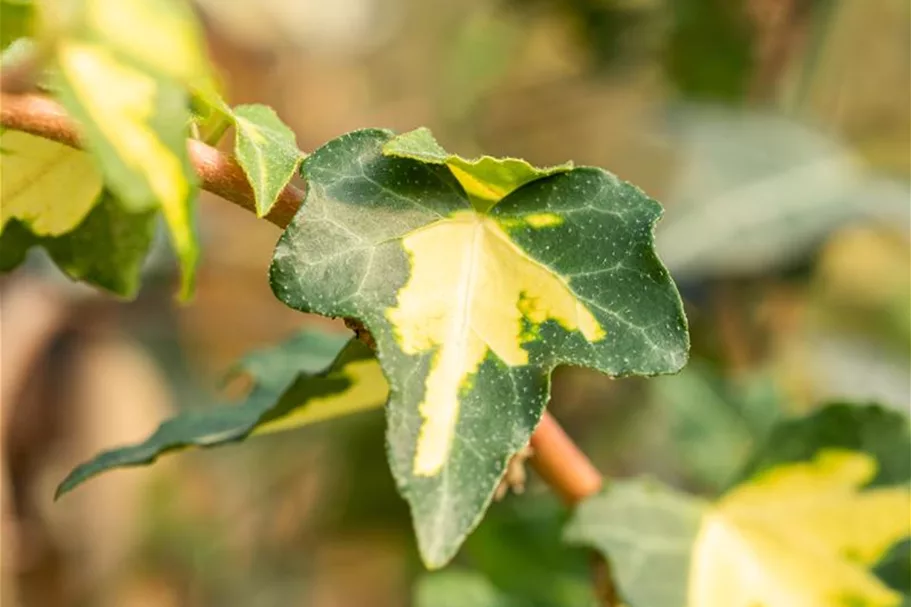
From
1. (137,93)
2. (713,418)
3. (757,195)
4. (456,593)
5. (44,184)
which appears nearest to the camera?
(137,93)

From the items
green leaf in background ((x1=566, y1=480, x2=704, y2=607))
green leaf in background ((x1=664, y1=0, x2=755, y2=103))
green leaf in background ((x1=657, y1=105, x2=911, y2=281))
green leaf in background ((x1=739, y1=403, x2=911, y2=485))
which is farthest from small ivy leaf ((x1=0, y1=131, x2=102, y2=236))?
green leaf in background ((x1=664, y1=0, x2=755, y2=103))

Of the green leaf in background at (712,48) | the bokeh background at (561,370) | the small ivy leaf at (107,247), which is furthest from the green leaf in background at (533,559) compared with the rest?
the green leaf in background at (712,48)

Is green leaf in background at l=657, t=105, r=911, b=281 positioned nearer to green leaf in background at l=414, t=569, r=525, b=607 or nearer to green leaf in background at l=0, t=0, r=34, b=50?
green leaf in background at l=414, t=569, r=525, b=607

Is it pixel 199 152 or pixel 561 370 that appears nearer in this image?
pixel 199 152

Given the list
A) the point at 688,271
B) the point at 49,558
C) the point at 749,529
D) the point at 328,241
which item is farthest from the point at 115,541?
the point at 328,241

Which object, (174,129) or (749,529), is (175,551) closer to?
(749,529)

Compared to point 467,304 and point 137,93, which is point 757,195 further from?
point 137,93

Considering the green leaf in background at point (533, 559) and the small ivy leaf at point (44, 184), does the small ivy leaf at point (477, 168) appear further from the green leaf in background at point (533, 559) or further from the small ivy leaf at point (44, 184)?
the green leaf in background at point (533, 559)

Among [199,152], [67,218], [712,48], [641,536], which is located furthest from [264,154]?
[712,48]
